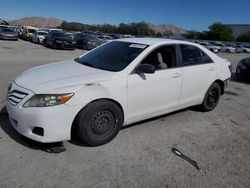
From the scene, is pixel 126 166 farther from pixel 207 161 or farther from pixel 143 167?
pixel 207 161

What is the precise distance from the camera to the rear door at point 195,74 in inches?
188

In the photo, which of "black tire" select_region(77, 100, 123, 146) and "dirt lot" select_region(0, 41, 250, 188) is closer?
"dirt lot" select_region(0, 41, 250, 188)

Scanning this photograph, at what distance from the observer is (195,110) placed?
568 cm

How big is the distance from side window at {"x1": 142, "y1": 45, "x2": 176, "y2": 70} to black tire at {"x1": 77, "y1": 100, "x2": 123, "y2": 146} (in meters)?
0.99

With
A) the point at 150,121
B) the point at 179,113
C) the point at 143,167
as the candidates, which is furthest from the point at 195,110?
the point at 143,167

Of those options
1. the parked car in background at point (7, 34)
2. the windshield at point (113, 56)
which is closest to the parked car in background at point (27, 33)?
the parked car in background at point (7, 34)

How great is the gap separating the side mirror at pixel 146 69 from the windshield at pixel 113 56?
20 cm

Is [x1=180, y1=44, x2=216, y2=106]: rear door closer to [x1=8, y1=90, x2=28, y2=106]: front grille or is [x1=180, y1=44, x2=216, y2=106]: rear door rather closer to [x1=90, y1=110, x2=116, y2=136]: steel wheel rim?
[x1=90, y1=110, x2=116, y2=136]: steel wheel rim

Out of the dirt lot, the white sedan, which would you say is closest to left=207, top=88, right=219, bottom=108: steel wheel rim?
the white sedan

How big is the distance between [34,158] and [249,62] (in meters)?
8.95

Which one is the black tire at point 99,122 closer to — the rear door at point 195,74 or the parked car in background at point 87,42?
the rear door at point 195,74

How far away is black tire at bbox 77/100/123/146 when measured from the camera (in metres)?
3.50

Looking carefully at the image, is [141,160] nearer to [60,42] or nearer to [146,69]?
[146,69]

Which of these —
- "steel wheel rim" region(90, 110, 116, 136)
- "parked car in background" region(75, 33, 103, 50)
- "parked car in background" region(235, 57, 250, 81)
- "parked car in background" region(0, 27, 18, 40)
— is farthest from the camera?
"parked car in background" region(0, 27, 18, 40)
